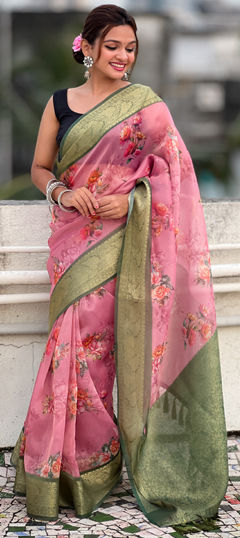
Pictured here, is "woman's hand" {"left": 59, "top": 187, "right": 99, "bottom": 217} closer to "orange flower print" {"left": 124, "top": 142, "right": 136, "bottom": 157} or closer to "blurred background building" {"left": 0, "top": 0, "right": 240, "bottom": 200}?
"orange flower print" {"left": 124, "top": 142, "right": 136, "bottom": 157}

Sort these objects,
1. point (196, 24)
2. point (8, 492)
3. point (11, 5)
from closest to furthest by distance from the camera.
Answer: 1. point (8, 492)
2. point (11, 5)
3. point (196, 24)

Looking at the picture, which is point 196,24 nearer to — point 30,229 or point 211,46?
point 211,46

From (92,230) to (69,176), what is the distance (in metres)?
0.17

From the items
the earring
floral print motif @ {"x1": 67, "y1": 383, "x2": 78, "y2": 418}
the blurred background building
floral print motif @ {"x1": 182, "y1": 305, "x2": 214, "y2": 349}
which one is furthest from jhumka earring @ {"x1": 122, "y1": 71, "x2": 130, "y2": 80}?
the blurred background building

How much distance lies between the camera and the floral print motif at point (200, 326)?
2.58 meters

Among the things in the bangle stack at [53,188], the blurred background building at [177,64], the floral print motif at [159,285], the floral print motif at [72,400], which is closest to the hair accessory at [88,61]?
the bangle stack at [53,188]

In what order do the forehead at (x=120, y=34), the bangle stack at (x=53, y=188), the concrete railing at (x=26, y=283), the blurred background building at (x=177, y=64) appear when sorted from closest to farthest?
1. the forehead at (x=120, y=34)
2. the bangle stack at (x=53, y=188)
3. the concrete railing at (x=26, y=283)
4. the blurred background building at (x=177, y=64)

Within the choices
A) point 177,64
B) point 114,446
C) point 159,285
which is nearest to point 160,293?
point 159,285

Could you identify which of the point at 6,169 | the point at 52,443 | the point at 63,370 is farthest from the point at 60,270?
the point at 6,169

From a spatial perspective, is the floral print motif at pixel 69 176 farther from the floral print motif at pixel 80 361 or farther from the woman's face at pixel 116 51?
the floral print motif at pixel 80 361

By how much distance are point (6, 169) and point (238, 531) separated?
16589mm

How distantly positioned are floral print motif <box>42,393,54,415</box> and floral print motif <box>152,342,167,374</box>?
0.31m

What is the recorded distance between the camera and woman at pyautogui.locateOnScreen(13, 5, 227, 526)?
2475 mm

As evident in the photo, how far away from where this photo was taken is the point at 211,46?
21344mm
